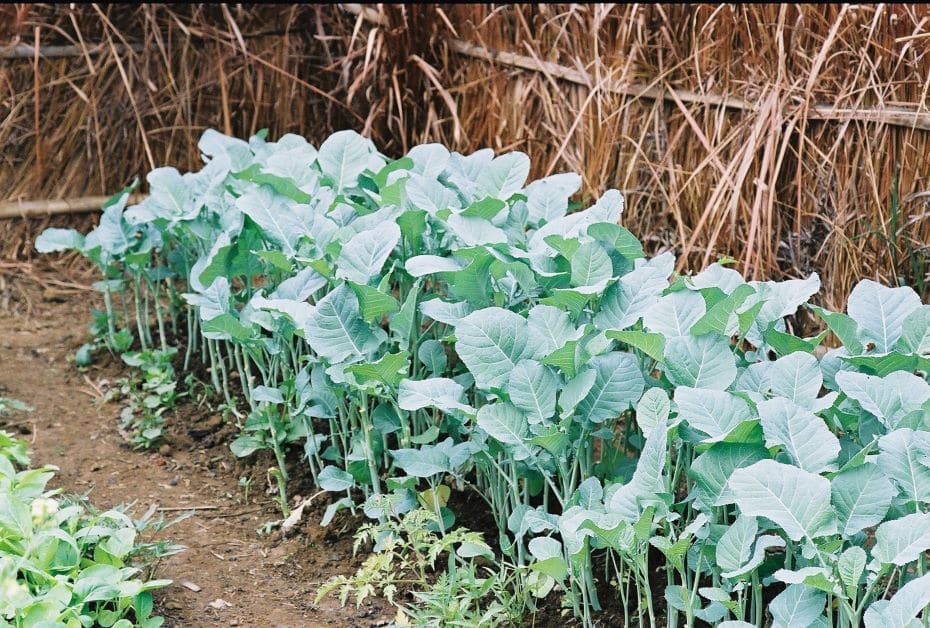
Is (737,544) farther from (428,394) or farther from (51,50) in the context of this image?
(51,50)

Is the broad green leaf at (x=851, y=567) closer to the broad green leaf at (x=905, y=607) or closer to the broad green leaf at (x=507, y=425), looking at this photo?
the broad green leaf at (x=905, y=607)

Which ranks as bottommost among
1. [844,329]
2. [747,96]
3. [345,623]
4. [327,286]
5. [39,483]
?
[345,623]

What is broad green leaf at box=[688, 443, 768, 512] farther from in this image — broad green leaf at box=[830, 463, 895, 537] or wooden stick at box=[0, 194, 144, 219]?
wooden stick at box=[0, 194, 144, 219]

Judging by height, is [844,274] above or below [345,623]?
above

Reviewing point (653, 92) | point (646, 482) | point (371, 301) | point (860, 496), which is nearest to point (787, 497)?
point (860, 496)

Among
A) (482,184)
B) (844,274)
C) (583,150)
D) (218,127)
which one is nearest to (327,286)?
(482,184)

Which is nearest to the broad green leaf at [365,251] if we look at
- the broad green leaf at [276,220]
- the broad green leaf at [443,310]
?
the broad green leaf at [443,310]

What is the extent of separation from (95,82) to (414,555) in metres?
2.33

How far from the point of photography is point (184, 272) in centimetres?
288

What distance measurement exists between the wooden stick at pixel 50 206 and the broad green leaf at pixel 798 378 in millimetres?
2718

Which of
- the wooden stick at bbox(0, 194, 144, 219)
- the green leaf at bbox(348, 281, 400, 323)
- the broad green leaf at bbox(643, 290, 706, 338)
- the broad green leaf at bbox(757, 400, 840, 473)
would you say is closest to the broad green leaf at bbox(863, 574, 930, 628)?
the broad green leaf at bbox(757, 400, 840, 473)

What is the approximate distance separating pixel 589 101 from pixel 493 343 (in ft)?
4.09

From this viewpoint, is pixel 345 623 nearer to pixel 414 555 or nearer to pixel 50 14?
pixel 414 555

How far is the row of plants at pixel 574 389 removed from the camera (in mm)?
1464
